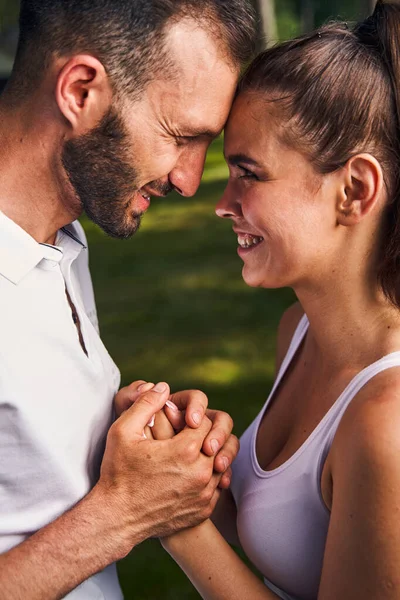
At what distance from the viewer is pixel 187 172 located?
2.47 m

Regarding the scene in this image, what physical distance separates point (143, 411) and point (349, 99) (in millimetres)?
994

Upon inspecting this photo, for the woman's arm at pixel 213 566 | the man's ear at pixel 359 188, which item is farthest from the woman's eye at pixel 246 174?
the woman's arm at pixel 213 566

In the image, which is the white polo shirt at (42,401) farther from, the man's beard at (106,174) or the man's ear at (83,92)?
the man's ear at (83,92)

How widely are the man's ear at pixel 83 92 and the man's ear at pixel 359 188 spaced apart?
69cm

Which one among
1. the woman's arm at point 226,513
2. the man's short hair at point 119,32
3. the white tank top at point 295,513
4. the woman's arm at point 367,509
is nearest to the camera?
the woman's arm at point 367,509

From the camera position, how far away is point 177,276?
23.5ft

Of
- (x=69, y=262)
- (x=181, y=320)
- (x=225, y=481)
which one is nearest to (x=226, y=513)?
(x=225, y=481)

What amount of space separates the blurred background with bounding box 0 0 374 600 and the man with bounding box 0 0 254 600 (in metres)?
0.51

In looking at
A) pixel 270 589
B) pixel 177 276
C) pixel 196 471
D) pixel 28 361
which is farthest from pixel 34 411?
pixel 177 276

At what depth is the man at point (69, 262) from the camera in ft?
6.79

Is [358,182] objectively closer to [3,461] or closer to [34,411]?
[34,411]

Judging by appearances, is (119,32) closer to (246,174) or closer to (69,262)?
(246,174)

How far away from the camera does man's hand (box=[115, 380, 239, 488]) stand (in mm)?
2281

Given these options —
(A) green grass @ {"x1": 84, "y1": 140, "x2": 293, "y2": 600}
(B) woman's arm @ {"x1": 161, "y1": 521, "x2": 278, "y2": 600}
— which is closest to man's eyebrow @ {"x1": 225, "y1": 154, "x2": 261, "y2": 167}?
(B) woman's arm @ {"x1": 161, "y1": 521, "x2": 278, "y2": 600}
